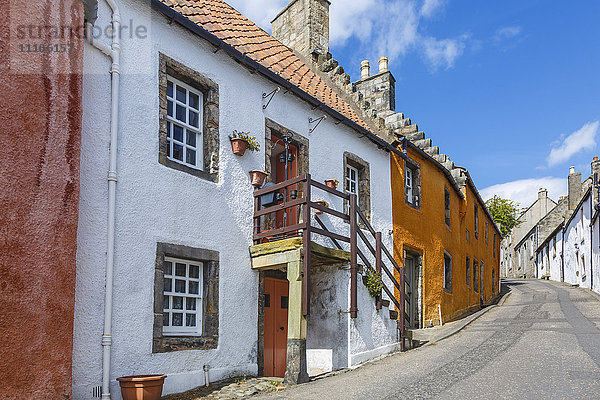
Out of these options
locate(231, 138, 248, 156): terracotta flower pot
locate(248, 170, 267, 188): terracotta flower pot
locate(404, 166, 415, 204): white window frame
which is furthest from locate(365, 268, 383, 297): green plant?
locate(404, 166, 415, 204): white window frame

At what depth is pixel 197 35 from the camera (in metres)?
9.15

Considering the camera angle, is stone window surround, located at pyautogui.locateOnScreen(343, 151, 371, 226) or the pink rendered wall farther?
stone window surround, located at pyautogui.locateOnScreen(343, 151, 371, 226)

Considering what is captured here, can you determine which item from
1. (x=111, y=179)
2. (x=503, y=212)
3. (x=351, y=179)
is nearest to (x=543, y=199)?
(x=503, y=212)

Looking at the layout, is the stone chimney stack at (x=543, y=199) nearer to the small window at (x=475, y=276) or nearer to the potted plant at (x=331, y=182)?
the small window at (x=475, y=276)

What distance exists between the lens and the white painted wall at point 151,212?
711 centimetres

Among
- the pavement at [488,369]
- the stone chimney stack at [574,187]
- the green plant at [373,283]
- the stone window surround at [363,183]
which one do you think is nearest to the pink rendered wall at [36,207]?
the pavement at [488,369]

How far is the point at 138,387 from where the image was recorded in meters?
6.93

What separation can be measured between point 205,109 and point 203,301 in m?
3.08

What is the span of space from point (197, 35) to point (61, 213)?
4.03 meters

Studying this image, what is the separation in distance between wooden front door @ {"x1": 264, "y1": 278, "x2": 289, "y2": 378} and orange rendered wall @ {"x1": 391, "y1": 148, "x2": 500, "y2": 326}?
14.4ft

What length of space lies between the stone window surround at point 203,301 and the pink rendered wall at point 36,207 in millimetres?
1547

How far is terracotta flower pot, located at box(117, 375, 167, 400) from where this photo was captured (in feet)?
22.7

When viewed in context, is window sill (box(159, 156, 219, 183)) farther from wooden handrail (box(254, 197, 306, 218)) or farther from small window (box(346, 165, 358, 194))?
small window (box(346, 165, 358, 194))

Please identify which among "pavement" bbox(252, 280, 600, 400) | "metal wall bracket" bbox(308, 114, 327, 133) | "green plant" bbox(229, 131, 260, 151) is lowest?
"pavement" bbox(252, 280, 600, 400)
